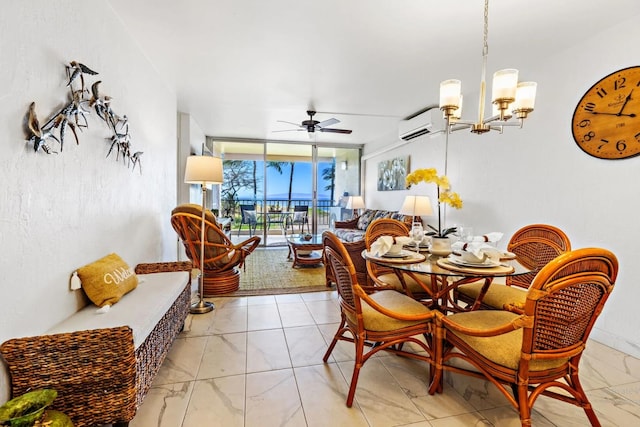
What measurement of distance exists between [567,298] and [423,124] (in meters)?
3.66

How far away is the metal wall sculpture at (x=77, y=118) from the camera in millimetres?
1424

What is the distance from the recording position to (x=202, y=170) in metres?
2.89

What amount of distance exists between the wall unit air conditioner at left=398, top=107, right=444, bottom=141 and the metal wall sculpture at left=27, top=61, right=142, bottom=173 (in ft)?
12.3

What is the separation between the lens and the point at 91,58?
6.39 ft

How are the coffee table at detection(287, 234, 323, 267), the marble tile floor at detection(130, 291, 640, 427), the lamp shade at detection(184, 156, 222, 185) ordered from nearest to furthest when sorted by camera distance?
1. the marble tile floor at detection(130, 291, 640, 427)
2. the lamp shade at detection(184, 156, 222, 185)
3. the coffee table at detection(287, 234, 323, 267)

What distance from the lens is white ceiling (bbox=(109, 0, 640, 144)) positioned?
6.99 feet

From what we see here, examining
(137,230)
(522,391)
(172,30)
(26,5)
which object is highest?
(172,30)

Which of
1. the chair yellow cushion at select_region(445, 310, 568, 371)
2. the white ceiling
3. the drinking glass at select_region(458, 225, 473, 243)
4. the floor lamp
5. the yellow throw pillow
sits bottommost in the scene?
the chair yellow cushion at select_region(445, 310, 568, 371)

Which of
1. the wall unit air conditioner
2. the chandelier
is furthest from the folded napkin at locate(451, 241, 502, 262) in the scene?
the wall unit air conditioner

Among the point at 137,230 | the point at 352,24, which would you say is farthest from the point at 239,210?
the point at 352,24

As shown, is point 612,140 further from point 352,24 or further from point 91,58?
point 91,58

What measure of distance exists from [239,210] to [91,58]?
240 inches

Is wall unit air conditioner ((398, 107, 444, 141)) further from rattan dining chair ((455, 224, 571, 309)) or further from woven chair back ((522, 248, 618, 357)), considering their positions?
woven chair back ((522, 248, 618, 357))

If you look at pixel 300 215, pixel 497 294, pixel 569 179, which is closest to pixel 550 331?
pixel 497 294
